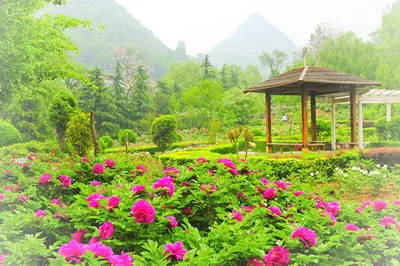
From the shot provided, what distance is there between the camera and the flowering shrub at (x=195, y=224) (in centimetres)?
144

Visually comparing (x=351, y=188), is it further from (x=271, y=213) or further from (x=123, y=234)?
(x=123, y=234)

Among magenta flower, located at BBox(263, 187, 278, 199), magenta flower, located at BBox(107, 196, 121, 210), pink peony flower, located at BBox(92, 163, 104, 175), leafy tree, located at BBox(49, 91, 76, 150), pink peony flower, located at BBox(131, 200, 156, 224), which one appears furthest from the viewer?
leafy tree, located at BBox(49, 91, 76, 150)

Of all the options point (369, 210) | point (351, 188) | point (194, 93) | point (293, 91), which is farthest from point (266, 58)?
point (369, 210)

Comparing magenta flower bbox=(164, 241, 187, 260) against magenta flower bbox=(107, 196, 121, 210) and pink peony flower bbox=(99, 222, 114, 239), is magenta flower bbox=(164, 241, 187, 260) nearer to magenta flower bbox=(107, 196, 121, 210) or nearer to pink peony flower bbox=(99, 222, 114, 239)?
pink peony flower bbox=(99, 222, 114, 239)

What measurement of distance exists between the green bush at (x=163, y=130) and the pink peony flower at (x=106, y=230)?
1022 cm

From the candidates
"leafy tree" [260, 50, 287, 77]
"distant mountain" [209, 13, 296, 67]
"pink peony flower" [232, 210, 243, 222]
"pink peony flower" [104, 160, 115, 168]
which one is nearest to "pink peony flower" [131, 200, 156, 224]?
"pink peony flower" [232, 210, 243, 222]

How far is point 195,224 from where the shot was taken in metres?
2.27

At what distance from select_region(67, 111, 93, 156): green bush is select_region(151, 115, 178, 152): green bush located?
3916mm

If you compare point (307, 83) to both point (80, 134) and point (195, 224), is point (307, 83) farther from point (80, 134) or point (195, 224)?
point (195, 224)

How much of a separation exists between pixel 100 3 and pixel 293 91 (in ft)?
45.3

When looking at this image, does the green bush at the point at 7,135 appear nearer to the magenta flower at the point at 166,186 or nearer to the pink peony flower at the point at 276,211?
the magenta flower at the point at 166,186

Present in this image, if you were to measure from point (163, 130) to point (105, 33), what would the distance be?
13.5 meters

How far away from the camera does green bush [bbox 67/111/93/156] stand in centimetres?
797

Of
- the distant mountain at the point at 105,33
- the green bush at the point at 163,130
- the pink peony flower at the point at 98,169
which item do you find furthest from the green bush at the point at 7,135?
the distant mountain at the point at 105,33
